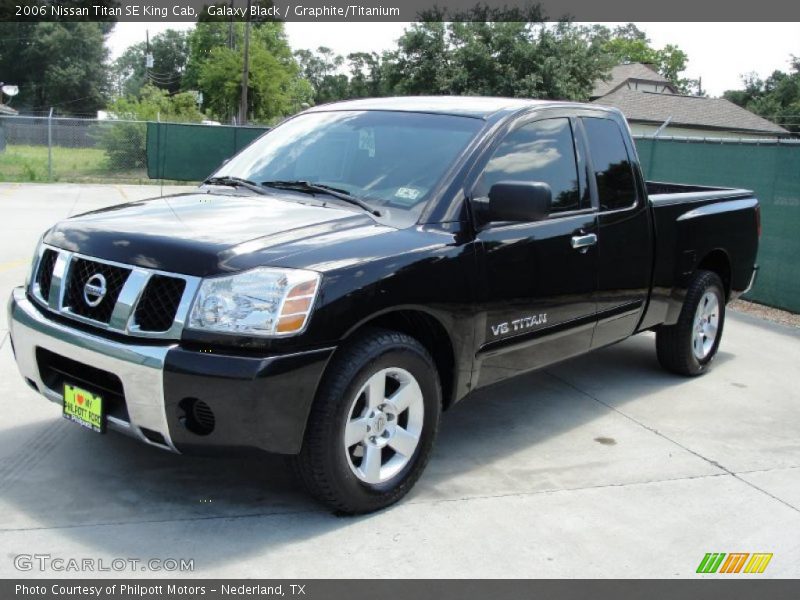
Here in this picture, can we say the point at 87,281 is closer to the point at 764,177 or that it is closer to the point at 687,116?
the point at 764,177

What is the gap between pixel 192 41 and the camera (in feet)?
217

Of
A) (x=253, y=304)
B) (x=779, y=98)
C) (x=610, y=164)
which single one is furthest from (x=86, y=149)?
(x=779, y=98)

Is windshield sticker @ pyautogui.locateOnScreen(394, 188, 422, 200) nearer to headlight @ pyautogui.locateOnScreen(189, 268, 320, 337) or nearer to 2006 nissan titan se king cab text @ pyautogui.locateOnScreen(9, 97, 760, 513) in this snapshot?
2006 nissan titan se king cab text @ pyautogui.locateOnScreen(9, 97, 760, 513)

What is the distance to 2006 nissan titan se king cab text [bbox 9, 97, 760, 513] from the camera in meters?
3.38

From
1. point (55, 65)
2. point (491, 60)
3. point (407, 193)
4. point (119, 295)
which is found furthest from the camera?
point (55, 65)

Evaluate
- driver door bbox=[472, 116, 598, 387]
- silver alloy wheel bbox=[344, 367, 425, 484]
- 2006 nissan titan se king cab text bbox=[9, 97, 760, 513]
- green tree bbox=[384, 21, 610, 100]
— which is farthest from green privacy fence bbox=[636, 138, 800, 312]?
green tree bbox=[384, 21, 610, 100]

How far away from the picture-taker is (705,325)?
21.5ft

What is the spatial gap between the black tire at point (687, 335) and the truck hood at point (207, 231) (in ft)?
10.2

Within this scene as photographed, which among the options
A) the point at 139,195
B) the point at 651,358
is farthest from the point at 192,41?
the point at 651,358

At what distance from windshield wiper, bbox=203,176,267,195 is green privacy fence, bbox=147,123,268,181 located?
2134 centimetres

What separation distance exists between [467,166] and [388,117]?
0.73m

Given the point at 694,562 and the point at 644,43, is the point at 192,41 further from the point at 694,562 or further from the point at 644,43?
the point at 694,562

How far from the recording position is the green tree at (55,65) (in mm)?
76188

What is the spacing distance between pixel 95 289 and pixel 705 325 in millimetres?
4676
